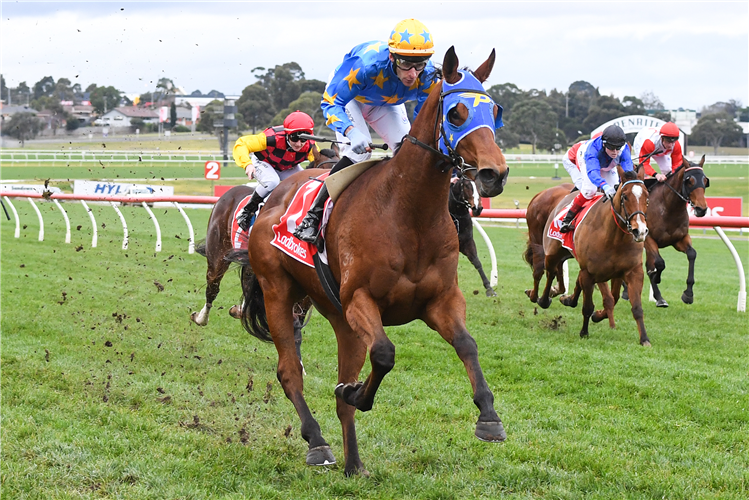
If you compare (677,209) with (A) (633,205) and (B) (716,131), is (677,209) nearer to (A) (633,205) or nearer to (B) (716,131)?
(A) (633,205)

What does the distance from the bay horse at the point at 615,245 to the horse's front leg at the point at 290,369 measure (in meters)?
3.65

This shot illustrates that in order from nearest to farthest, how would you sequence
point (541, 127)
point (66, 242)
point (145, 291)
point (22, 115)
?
point (145, 291), point (66, 242), point (22, 115), point (541, 127)

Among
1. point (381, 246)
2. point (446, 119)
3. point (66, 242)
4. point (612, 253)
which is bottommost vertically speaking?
point (66, 242)

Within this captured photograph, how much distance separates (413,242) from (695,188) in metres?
6.44

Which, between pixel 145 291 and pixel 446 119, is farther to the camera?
pixel 145 291

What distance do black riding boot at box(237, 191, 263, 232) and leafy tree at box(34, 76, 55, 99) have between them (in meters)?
29.9

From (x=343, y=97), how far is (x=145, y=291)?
19.5ft

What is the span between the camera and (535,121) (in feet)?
174

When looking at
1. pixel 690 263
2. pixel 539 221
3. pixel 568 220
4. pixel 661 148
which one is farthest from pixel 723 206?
pixel 568 220

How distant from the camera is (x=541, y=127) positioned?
52938 mm

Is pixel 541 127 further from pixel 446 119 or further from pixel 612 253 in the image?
pixel 446 119

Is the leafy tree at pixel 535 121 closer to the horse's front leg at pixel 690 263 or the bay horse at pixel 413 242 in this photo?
the horse's front leg at pixel 690 263

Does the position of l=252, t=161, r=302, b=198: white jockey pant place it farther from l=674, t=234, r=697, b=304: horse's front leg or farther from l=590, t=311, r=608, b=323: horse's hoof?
l=674, t=234, r=697, b=304: horse's front leg

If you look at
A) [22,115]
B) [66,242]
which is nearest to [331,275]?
[66,242]
